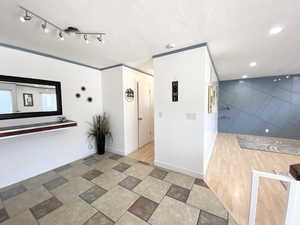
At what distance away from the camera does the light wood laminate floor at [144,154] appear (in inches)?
124

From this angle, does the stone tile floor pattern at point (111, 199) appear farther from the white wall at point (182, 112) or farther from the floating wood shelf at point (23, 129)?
the floating wood shelf at point (23, 129)

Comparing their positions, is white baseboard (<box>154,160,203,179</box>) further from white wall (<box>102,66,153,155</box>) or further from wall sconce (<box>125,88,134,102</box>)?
wall sconce (<box>125,88,134,102</box>)

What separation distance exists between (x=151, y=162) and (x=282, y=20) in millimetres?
3334

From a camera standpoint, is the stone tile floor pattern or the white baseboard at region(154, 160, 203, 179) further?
the white baseboard at region(154, 160, 203, 179)

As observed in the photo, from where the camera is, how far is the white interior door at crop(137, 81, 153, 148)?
3.90 metres

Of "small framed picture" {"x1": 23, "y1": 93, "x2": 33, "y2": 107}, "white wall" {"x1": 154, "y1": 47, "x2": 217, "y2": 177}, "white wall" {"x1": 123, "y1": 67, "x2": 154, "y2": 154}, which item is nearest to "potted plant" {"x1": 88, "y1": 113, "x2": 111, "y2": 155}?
"white wall" {"x1": 123, "y1": 67, "x2": 154, "y2": 154}

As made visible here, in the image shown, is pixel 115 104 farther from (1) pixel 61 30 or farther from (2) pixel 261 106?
(2) pixel 261 106

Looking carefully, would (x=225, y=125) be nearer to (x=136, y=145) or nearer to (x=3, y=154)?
(x=136, y=145)

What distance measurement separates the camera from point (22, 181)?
2289mm

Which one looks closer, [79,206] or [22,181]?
[79,206]

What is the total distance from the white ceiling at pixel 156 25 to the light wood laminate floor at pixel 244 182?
100 inches

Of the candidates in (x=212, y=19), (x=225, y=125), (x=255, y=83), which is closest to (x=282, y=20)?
(x=212, y=19)

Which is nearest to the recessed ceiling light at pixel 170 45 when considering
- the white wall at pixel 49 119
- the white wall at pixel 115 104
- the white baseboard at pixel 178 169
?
the white wall at pixel 115 104

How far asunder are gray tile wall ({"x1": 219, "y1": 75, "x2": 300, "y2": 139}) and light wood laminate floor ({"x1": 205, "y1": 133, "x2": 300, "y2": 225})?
7.85 ft
